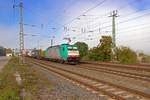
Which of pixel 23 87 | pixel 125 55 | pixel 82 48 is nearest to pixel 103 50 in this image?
pixel 125 55

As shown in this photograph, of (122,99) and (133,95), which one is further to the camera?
(133,95)

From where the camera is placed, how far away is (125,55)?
46.4 metres

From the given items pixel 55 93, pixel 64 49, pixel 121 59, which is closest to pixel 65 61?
pixel 64 49

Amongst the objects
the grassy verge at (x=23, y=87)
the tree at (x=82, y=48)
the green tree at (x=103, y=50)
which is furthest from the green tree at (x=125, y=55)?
the grassy verge at (x=23, y=87)

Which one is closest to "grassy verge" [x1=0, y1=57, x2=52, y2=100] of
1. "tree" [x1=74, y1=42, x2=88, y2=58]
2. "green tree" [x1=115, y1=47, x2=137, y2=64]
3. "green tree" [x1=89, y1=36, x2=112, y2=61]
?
"green tree" [x1=115, y1=47, x2=137, y2=64]

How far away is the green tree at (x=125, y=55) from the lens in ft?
150

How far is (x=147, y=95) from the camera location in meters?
11.8

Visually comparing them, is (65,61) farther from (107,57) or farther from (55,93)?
(55,93)

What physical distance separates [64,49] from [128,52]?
33.8 feet

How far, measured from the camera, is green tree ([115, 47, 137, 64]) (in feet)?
150

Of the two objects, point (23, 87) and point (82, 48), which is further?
point (82, 48)

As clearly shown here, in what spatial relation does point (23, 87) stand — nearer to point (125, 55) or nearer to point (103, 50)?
point (125, 55)

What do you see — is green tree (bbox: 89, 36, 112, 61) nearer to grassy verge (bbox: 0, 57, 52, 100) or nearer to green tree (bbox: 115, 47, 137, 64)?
green tree (bbox: 115, 47, 137, 64)

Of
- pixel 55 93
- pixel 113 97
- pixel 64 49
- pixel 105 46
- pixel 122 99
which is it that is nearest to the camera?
pixel 122 99
